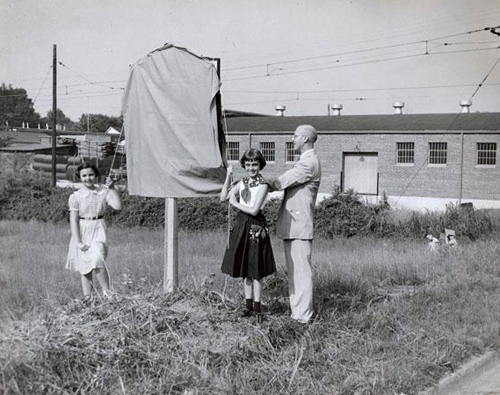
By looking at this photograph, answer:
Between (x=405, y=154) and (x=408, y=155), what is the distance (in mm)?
190

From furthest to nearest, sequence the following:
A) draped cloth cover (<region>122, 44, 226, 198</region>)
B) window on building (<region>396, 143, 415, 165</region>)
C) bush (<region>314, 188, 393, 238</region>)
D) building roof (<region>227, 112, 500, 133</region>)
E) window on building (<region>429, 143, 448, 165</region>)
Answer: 1. window on building (<region>396, 143, 415, 165</region>)
2. building roof (<region>227, 112, 500, 133</region>)
3. window on building (<region>429, 143, 448, 165</region>)
4. bush (<region>314, 188, 393, 238</region>)
5. draped cloth cover (<region>122, 44, 226, 198</region>)

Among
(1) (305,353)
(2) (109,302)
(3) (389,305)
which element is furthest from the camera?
(3) (389,305)

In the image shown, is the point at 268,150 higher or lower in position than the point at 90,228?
higher

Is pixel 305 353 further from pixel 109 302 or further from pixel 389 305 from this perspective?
pixel 389 305

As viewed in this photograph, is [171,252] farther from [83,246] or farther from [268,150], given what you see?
[268,150]

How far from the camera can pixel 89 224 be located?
25.3ft

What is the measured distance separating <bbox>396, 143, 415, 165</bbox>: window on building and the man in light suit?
31.6 m

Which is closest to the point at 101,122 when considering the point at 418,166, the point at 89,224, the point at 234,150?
the point at 234,150

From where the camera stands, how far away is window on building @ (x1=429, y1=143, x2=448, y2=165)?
36406mm

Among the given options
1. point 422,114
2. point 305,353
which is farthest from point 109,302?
point 422,114

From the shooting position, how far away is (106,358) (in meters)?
5.14

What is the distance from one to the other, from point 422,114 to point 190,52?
3709 centimetres

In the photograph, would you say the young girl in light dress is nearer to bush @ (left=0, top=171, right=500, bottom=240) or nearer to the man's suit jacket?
the man's suit jacket

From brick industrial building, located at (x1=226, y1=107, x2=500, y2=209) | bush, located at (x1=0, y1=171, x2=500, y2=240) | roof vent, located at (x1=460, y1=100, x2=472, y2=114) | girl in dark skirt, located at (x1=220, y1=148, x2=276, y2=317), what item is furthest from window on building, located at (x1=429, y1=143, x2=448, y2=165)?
girl in dark skirt, located at (x1=220, y1=148, x2=276, y2=317)
